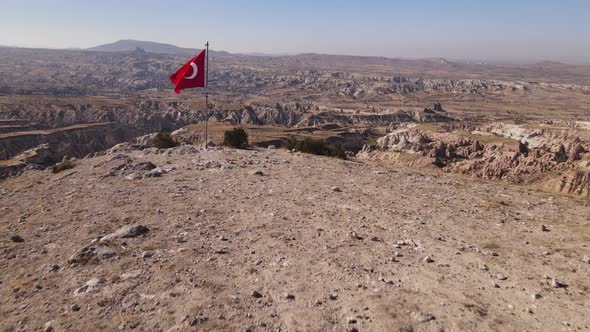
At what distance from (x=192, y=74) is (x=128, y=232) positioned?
12.9 m

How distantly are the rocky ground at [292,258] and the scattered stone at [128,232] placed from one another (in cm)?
6

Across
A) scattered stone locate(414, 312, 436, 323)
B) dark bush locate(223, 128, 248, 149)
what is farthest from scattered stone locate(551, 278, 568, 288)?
dark bush locate(223, 128, 248, 149)

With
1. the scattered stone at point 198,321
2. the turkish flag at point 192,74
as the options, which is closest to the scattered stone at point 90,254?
the scattered stone at point 198,321

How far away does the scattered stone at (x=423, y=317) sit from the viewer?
6.84m

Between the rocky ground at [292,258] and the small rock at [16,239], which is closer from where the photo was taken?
the rocky ground at [292,258]

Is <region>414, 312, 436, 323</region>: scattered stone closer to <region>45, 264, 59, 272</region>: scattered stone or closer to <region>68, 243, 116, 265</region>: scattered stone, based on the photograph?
<region>68, 243, 116, 265</region>: scattered stone

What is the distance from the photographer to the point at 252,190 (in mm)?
15414

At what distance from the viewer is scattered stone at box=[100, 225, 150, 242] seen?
10594 mm

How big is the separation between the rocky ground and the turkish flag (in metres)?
7.34

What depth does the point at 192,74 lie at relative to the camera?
21609 mm

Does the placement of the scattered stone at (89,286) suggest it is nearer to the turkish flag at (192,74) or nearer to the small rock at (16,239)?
the small rock at (16,239)


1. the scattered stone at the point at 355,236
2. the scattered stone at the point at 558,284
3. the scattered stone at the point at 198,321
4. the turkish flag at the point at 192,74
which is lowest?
the scattered stone at the point at 198,321

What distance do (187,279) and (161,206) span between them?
577 centimetres

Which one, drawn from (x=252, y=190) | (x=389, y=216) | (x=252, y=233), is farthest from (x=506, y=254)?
(x=252, y=190)
